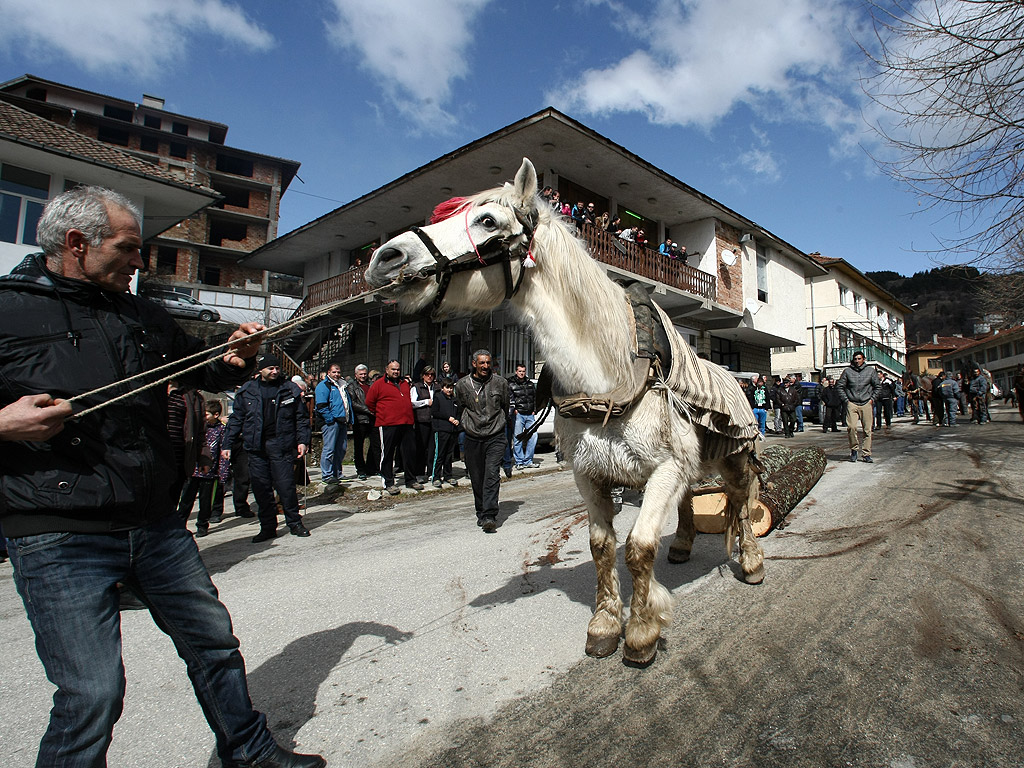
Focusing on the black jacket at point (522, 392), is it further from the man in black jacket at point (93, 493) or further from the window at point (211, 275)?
the window at point (211, 275)

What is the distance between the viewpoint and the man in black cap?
623 cm

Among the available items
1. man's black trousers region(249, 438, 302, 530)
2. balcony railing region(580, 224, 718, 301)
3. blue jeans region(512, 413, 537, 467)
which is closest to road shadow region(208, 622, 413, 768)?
man's black trousers region(249, 438, 302, 530)

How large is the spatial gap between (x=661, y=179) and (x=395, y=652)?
18173 millimetres

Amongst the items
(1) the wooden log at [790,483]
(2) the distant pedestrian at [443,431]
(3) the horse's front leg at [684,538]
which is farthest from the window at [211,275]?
(3) the horse's front leg at [684,538]

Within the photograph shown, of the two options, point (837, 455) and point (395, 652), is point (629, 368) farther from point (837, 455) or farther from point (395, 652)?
point (837, 455)

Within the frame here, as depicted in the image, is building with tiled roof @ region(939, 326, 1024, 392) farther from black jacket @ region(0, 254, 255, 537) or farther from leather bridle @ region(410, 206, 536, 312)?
black jacket @ region(0, 254, 255, 537)

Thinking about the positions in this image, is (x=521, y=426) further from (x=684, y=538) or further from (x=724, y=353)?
(x=724, y=353)

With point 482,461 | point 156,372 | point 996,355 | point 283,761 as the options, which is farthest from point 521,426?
point 996,355

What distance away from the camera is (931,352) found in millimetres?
65250

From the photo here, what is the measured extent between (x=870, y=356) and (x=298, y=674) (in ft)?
126

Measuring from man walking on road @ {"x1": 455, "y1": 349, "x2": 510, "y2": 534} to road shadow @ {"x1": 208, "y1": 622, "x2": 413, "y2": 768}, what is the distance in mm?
3017

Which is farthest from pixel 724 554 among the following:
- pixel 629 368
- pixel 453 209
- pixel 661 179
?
pixel 661 179

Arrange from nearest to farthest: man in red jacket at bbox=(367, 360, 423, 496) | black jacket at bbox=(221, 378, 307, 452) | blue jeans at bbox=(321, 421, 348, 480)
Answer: black jacket at bbox=(221, 378, 307, 452) → man in red jacket at bbox=(367, 360, 423, 496) → blue jeans at bbox=(321, 421, 348, 480)

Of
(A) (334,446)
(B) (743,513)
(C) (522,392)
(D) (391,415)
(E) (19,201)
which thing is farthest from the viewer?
(E) (19,201)
